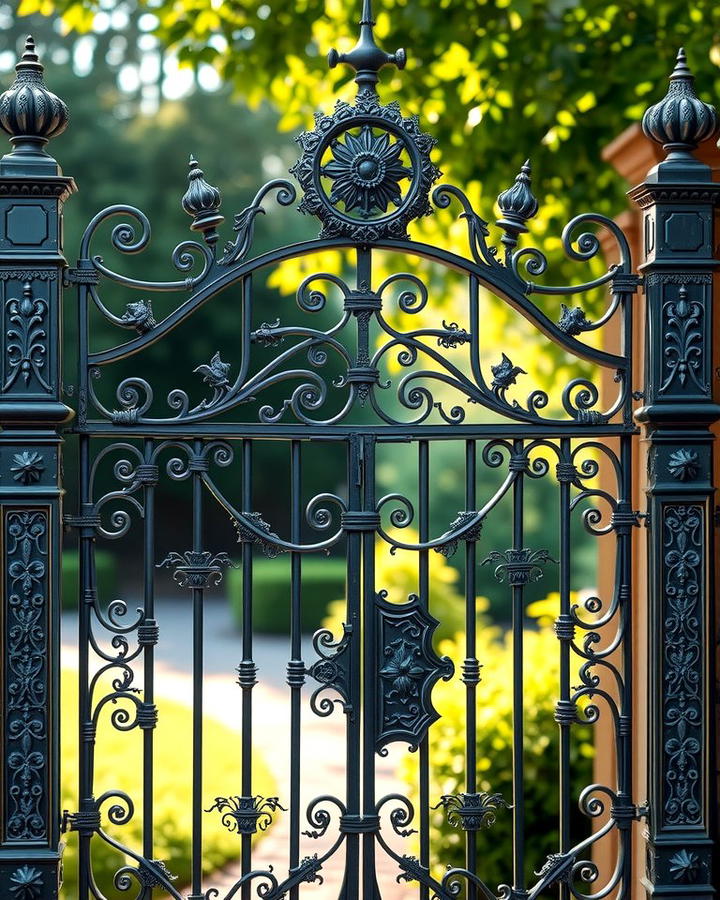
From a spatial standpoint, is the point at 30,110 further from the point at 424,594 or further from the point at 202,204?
the point at 424,594

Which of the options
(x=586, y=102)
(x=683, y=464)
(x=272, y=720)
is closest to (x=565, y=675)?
(x=683, y=464)

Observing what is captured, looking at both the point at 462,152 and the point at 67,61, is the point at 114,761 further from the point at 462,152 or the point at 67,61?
the point at 67,61

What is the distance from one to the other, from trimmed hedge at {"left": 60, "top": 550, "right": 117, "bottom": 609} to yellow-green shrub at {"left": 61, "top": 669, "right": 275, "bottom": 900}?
819cm

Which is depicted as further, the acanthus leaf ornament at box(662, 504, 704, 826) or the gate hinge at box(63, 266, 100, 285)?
the acanthus leaf ornament at box(662, 504, 704, 826)

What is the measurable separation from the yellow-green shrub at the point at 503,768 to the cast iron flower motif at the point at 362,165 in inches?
108

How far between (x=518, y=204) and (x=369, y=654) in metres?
1.31

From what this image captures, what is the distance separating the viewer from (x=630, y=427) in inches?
131

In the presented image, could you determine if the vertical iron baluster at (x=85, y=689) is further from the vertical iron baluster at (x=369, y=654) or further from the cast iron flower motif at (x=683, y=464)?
the cast iron flower motif at (x=683, y=464)

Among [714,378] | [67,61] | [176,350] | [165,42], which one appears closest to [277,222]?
[176,350]

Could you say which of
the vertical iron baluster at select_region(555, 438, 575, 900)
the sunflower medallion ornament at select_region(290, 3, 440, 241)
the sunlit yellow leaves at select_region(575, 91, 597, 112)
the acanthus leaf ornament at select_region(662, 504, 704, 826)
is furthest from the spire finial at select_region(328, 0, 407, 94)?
the sunlit yellow leaves at select_region(575, 91, 597, 112)

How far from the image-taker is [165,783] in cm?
641

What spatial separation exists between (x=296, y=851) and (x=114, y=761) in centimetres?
375

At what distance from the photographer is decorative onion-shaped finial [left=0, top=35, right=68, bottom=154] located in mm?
3029

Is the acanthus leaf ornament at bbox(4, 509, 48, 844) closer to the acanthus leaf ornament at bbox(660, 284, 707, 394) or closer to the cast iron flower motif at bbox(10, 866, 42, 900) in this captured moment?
the cast iron flower motif at bbox(10, 866, 42, 900)
